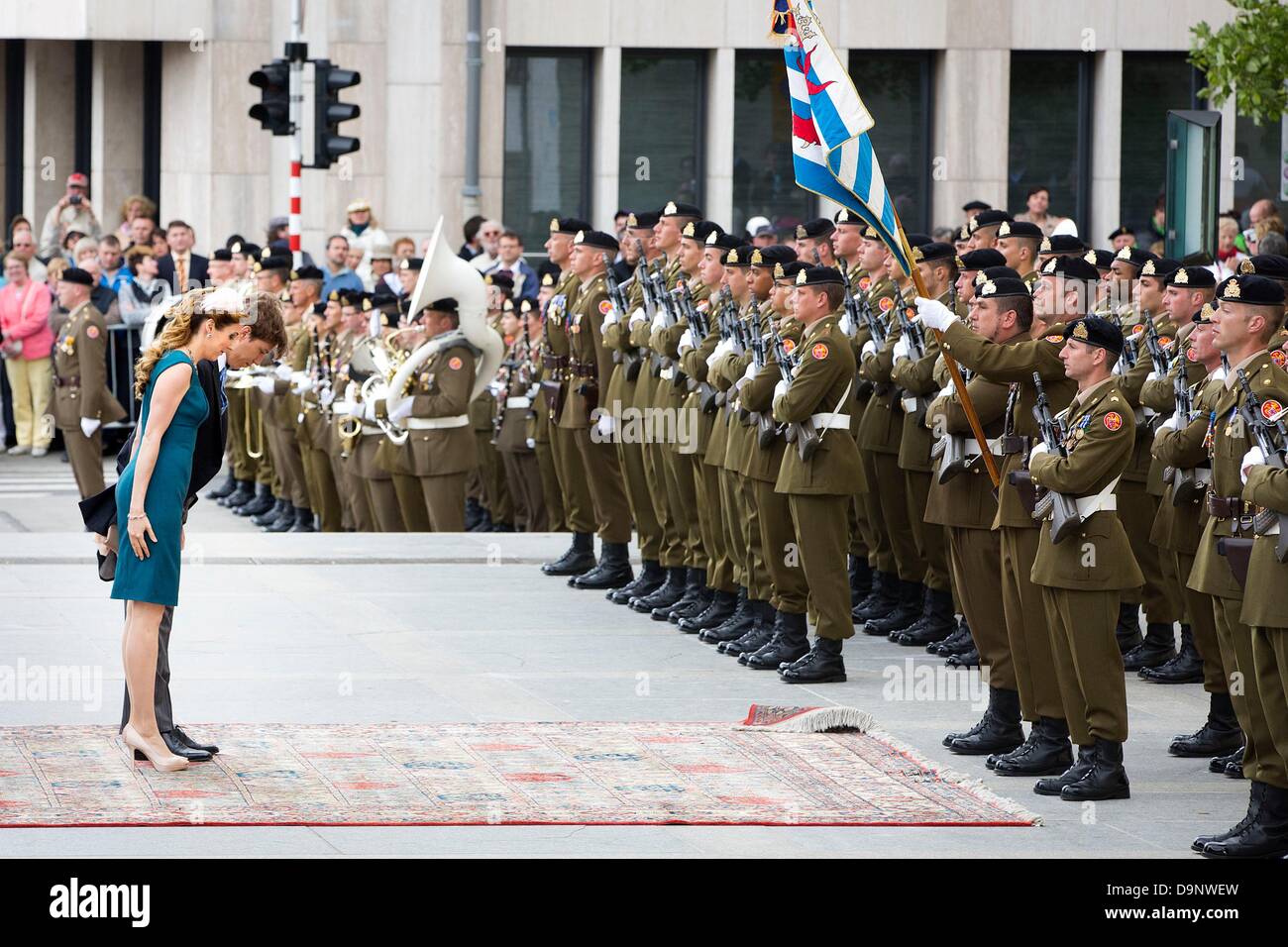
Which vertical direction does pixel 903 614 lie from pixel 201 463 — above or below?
below

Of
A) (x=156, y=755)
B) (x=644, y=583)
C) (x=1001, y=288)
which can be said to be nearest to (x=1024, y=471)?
(x=1001, y=288)

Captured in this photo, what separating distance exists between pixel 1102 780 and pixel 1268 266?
6.41 feet

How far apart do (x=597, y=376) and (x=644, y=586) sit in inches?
54.3

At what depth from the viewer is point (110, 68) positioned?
26688 mm

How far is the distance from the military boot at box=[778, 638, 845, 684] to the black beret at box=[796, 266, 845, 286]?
5.53ft

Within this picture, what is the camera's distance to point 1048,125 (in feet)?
83.5

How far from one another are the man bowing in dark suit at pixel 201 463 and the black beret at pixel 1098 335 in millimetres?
2994

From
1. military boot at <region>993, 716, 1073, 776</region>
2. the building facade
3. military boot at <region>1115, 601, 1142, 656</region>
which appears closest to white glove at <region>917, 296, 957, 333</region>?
military boot at <region>993, 716, 1073, 776</region>

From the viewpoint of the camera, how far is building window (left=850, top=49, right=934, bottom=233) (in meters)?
25.3

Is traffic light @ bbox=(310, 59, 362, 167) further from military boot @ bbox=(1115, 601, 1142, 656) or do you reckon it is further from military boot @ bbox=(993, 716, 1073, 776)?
military boot @ bbox=(993, 716, 1073, 776)

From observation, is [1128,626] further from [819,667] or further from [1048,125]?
[1048,125]

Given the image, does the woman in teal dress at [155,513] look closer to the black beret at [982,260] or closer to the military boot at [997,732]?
the military boot at [997,732]

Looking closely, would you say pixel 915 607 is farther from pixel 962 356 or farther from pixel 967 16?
pixel 967 16
